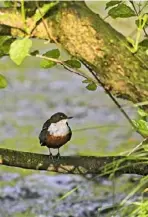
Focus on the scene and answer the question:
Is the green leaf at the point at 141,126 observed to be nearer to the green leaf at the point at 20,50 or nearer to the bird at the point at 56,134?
the green leaf at the point at 20,50

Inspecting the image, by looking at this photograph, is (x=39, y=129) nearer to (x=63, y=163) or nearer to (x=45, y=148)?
(x=45, y=148)

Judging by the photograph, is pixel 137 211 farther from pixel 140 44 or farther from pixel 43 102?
pixel 43 102

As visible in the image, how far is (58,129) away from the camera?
1.60 m

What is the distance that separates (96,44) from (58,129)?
287 mm

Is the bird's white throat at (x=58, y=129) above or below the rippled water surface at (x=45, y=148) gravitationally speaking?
above

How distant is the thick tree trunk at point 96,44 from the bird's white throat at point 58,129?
25 centimetres

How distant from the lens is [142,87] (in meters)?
1.35

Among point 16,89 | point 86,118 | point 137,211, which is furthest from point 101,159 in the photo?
point 16,89

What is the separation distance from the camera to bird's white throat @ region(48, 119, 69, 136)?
5.30 ft

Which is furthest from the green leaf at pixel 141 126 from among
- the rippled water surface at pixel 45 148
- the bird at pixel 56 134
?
the rippled water surface at pixel 45 148

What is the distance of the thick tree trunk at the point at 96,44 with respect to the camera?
1.35 metres

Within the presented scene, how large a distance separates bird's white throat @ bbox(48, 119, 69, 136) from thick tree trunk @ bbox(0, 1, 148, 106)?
248 millimetres

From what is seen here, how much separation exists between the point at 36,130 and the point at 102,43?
270cm

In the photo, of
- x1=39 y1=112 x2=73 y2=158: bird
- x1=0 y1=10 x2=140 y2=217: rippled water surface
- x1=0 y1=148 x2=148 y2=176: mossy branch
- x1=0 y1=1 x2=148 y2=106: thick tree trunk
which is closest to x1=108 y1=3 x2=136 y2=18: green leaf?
x1=0 y1=1 x2=148 y2=106: thick tree trunk
